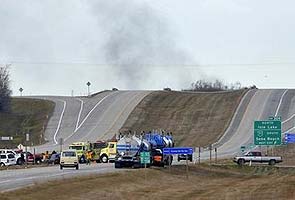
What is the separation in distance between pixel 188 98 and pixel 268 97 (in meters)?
14.1

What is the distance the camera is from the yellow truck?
276 ft

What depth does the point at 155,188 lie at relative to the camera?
51.1m

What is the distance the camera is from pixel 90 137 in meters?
114

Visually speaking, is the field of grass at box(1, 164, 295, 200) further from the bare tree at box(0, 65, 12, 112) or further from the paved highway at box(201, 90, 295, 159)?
the bare tree at box(0, 65, 12, 112)

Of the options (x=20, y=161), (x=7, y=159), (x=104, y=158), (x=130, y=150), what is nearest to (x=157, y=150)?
(x=130, y=150)

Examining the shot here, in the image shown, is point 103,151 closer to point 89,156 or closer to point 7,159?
point 89,156

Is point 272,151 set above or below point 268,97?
below

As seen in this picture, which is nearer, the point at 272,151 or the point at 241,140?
the point at 272,151

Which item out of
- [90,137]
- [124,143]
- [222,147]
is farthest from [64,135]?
[124,143]

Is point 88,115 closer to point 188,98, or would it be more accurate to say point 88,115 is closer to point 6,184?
point 188,98

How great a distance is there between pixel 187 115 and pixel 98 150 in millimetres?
40163

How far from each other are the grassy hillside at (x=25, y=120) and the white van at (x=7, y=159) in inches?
1161

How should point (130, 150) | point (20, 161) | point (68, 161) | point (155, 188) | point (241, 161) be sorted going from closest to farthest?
1. point (155, 188)
2. point (68, 161)
3. point (130, 150)
4. point (241, 161)
5. point (20, 161)

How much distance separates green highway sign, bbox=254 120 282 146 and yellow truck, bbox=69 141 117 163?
1450cm
